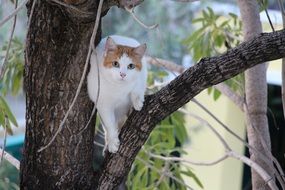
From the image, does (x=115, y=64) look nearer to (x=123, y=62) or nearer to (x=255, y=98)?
(x=123, y=62)

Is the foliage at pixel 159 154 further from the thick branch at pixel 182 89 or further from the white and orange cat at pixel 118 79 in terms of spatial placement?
the thick branch at pixel 182 89

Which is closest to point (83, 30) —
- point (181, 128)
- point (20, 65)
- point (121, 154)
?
point (121, 154)

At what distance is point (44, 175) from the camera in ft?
4.28

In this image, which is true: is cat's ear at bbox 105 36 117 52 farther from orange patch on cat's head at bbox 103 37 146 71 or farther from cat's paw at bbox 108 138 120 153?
cat's paw at bbox 108 138 120 153

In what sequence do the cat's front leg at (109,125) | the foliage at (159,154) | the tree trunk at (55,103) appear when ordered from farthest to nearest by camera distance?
the foliage at (159,154)
the cat's front leg at (109,125)
the tree trunk at (55,103)

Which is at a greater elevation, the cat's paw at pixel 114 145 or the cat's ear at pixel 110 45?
the cat's ear at pixel 110 45

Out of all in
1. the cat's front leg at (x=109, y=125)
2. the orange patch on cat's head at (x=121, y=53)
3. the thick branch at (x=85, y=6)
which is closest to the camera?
the thick branch at (x=85, y=6)

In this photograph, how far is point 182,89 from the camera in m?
1.22

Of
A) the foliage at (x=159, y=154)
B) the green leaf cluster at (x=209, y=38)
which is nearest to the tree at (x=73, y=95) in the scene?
the foliage at (x=159, y=154)

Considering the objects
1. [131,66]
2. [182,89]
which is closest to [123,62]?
[131,66]

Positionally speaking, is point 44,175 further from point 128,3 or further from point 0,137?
point 0,137

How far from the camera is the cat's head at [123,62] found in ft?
5.21

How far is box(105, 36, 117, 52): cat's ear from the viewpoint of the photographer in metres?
1.52

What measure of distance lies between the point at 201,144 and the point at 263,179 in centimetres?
257
